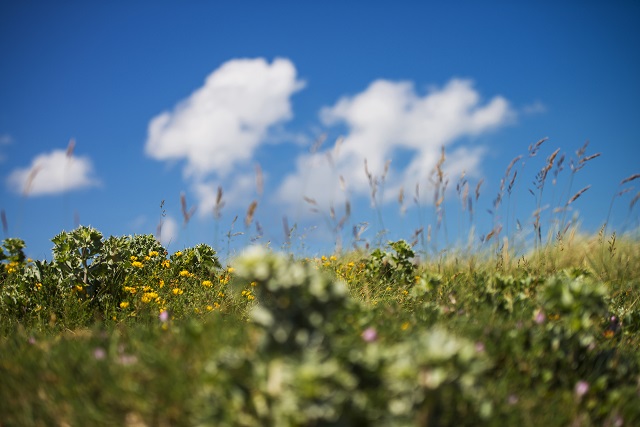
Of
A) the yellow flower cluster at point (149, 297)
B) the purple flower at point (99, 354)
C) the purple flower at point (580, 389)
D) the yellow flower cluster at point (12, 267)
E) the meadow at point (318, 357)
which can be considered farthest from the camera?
the yellow flower cluster at point (12, 267)

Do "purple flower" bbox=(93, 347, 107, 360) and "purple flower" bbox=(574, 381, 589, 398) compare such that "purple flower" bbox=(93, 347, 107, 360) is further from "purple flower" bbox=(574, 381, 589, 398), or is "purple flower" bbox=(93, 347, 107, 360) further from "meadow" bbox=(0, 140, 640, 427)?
"purple flower" bbox=(574, 381, 589, 398)

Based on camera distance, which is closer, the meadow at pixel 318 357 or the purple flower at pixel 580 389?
the meadow at pixel 318 357

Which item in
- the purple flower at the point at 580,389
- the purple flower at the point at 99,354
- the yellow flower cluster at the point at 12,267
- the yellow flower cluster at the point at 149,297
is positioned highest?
the yellow flower cluster at the point at 12,267

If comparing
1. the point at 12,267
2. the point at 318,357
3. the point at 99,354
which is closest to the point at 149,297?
the point at 12,267

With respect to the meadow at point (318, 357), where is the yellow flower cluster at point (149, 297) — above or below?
above

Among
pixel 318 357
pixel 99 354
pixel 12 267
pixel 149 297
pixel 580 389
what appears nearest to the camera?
pixel 318 357

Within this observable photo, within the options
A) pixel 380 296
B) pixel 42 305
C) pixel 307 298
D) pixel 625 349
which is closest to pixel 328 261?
pixel 380 296

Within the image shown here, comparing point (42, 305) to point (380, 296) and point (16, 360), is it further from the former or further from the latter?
point (380, 296)

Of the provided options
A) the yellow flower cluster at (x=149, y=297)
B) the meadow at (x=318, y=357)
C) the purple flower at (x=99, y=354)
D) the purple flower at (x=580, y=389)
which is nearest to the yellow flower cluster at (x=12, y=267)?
the meadow at (x=318, y=357)

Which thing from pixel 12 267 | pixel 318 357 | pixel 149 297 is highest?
pixel 12 267

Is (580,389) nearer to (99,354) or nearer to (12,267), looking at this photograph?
(99,354)

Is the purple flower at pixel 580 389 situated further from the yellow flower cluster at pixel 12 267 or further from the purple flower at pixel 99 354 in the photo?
the yellow flower cluster at pixel 12 267

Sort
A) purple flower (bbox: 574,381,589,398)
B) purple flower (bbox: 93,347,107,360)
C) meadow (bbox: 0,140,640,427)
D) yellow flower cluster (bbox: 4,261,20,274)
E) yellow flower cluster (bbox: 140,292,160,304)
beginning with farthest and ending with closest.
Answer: yellow flower cluster (bbox: 4,261,20,274), yellow flower cluster (bbox: 140,292,160,304), purple flower (bbox: 574,381,589,398), purple flower (bbox: 93,347,107,360), meadow (bbox: 0,140,640,427)

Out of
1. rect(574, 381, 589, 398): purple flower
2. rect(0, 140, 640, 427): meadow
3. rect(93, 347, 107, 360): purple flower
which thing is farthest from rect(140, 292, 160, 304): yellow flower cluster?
rect(574, 381, 589, 398): purple flower
